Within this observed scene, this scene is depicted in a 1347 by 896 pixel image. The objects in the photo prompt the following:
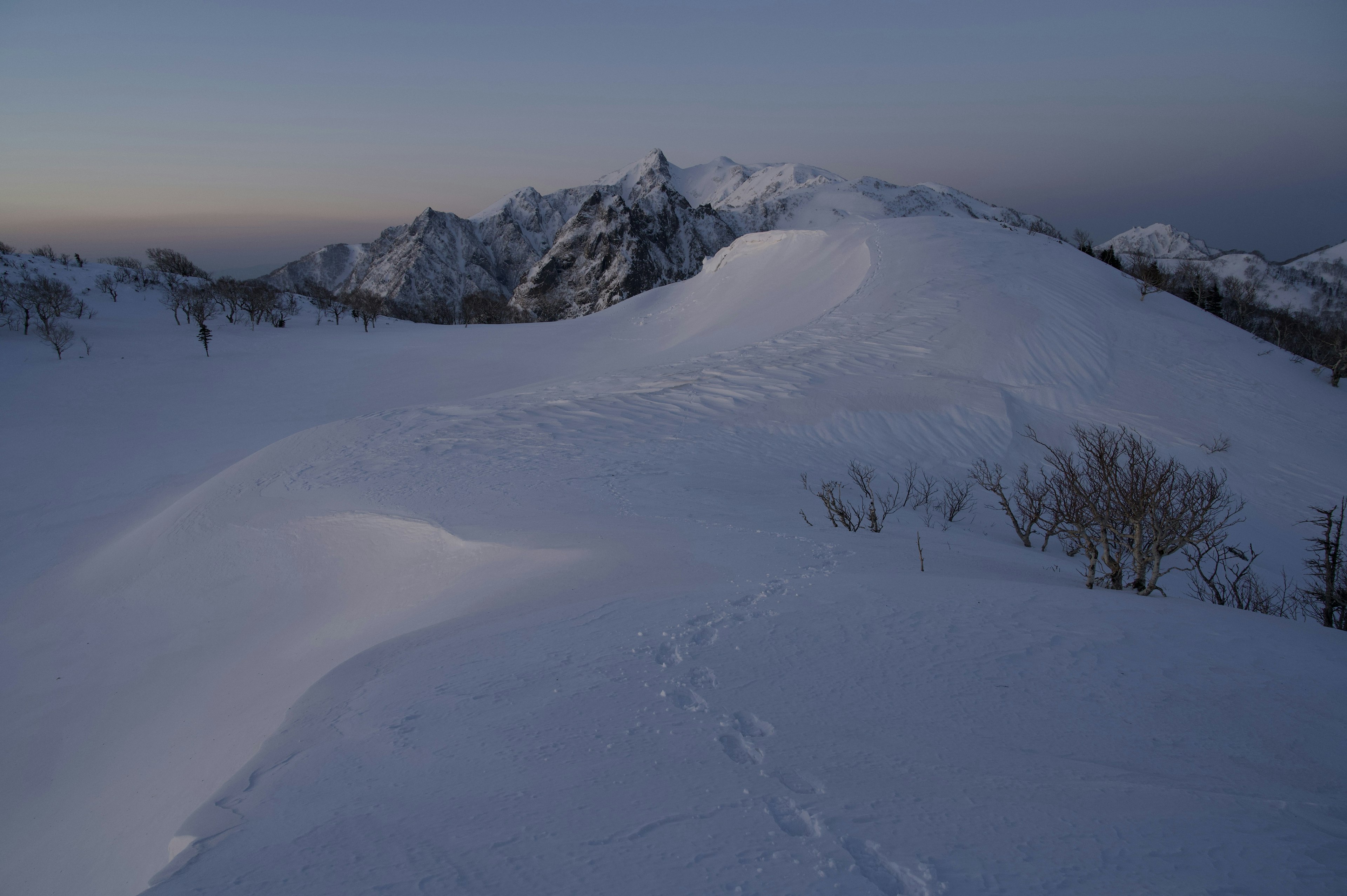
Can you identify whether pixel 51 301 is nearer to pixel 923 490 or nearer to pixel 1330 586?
pixel 923 490

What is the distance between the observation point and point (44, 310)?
1329 inches

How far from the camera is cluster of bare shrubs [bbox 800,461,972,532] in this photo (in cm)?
869

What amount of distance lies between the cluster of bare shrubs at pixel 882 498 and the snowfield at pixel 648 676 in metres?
0.53

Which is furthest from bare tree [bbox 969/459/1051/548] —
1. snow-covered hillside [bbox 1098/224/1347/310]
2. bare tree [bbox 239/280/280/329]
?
snow-covered hillside [bbox 1098/224/1347/310]

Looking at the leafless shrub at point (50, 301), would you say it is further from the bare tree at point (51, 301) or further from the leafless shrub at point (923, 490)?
the leafless shrub at point (923, 490)

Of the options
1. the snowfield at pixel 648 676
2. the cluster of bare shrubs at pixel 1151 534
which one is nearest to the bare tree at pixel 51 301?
the snowfield at pixel 648 676

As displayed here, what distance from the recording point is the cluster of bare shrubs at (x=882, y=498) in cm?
869

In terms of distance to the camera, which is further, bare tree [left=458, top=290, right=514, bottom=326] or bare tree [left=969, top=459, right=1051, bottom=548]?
bare tree [left=458, top=290, right=514, bottom=326]

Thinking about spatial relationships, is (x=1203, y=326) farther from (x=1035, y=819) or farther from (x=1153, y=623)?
(x=1035, y=819)

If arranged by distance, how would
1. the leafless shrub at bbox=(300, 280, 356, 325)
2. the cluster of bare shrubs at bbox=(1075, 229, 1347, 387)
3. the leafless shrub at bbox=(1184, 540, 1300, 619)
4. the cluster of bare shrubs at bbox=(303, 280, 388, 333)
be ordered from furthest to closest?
the leafless shrub at bbox=(300, 280, 356, 325) < the cluster of bare shrubs at bbox=(303, 280, 388, 333) < the cluster of bare shrubs at bbox=(1075, 229, 1347, 387) < the leafless shrub at bbox=(1184, 540, 1300, 619)

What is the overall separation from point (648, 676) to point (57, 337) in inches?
1594

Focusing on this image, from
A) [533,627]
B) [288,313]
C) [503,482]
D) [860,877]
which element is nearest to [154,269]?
[288,313]

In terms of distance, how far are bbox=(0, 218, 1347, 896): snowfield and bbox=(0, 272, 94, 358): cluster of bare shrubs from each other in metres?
21.5

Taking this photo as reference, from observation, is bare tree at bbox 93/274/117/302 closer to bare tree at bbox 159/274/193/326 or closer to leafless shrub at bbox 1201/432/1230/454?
bare tree at bbox 159/274/193/326
